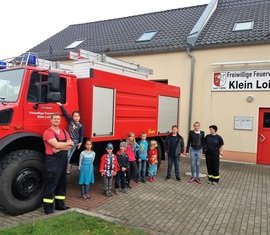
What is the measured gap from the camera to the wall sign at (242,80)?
461 inches

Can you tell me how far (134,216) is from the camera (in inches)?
223

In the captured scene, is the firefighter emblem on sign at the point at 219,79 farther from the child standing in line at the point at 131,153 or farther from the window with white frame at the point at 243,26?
the child standing in line at the point at 131,153

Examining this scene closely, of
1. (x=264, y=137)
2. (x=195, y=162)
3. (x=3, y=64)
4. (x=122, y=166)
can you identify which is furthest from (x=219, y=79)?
(x=3, y=64)

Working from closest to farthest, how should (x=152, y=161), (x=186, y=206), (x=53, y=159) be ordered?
1. (x=53, y=159)
2. (x=186, y=206)
3. (x=152, y=161)

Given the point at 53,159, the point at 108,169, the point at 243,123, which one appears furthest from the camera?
the point at 243,123

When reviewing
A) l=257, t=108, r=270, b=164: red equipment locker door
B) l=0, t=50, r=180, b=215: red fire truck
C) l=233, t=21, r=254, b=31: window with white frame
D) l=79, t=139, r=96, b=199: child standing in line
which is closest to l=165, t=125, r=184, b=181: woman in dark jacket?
l=0, t=50, r=180, b=215: red fire truck

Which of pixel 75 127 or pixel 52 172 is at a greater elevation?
pixel 75 127

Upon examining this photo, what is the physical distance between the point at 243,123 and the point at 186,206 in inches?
262

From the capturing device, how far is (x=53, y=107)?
6.24m

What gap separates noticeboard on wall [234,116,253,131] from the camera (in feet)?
39.2

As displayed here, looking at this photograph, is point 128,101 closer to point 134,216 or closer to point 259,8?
point 134,216

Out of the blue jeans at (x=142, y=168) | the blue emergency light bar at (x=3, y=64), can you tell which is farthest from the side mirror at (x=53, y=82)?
the blue jeans at (x=142, y=168)

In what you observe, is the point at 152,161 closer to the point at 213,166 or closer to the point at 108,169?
the point at 213,166

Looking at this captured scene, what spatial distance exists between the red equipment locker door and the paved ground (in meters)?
2.99
